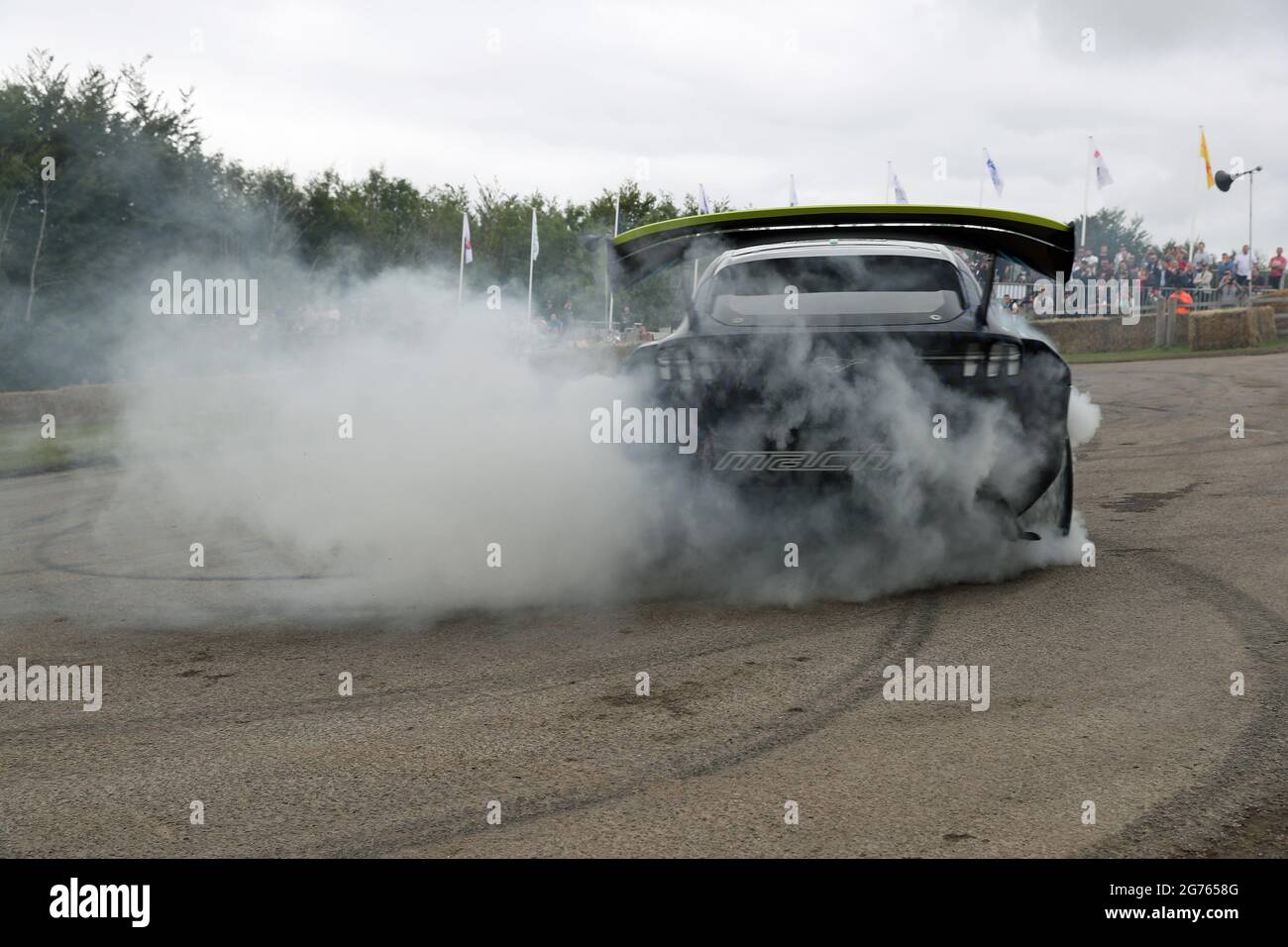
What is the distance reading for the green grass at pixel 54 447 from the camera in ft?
41.3

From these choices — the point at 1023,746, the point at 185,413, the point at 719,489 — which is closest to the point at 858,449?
the point at 719,489

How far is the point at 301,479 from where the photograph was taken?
6273 millimetres

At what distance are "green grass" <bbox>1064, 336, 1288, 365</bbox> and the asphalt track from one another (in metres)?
16.6

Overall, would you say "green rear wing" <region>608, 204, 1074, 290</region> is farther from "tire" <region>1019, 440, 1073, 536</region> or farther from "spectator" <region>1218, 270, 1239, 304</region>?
"spectator" <region>1218, 270, 1239, 304</region>

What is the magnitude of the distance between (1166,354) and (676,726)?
69.6 feet

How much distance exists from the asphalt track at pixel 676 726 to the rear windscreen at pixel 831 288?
1421mm

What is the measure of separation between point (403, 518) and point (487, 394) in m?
0.74

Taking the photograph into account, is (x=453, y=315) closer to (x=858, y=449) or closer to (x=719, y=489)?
(x=719, y=489)

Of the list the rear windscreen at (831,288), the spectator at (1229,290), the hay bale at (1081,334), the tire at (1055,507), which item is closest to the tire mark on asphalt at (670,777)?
the tire at (1055,507)

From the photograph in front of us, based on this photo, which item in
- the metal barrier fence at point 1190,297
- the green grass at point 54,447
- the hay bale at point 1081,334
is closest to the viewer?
the green grass at point 54,447

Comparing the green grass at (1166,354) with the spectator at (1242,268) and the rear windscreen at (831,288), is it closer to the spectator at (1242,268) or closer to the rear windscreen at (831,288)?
the spectator at (1242,268)

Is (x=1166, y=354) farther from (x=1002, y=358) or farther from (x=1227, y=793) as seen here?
(x=1227, y=793)

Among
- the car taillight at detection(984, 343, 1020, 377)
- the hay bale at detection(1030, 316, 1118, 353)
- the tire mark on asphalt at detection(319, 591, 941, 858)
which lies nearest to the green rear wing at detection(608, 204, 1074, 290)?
the car taillight at detection(984, 343, 1020, 377)

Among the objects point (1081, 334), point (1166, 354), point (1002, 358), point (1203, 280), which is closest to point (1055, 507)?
point (1002, 358)
